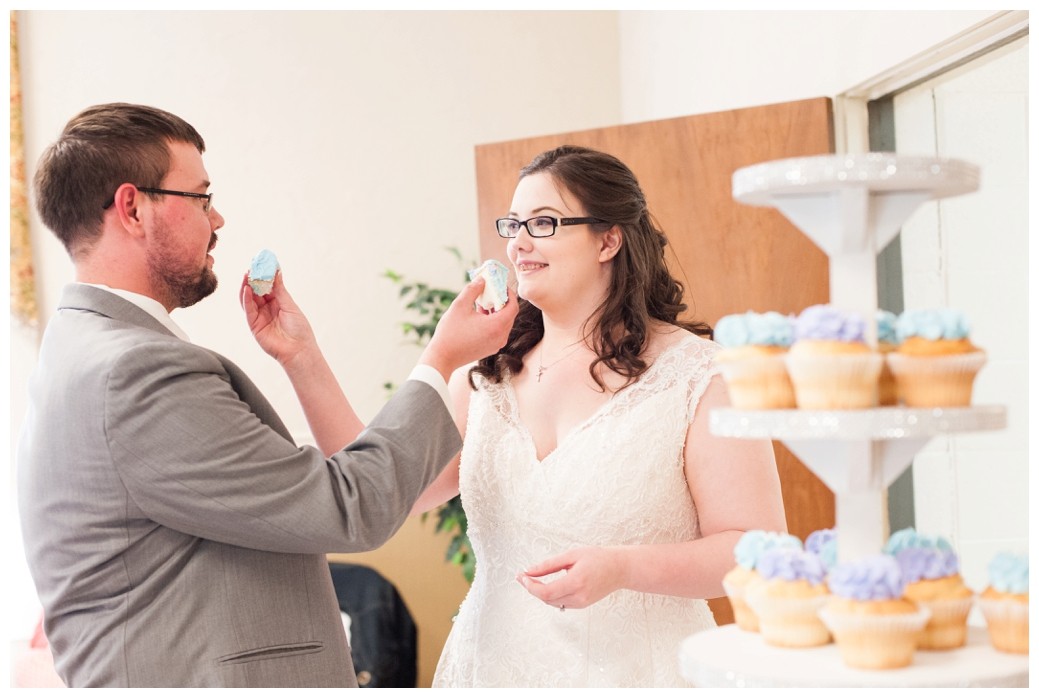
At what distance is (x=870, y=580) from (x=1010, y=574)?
0.17 metres

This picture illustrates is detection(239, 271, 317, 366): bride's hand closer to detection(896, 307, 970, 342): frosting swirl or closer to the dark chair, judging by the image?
detection(896, 307, 970, 342): frosting swirl

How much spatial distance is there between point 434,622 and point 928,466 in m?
2.38

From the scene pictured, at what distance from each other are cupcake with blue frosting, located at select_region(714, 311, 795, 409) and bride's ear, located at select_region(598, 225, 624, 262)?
36.1 inches

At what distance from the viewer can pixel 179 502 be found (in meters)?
1.41

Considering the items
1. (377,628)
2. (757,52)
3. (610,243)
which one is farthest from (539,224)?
(377,628)

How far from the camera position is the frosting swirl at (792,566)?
108 centimetres

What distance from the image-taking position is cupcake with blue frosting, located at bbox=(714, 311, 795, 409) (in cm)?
107

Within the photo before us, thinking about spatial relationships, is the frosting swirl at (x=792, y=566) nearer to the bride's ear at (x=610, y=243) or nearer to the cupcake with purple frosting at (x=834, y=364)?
the cupcake with purple frosting at (x=834, y=364)

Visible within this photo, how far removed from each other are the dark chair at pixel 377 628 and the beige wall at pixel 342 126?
11.5 inches

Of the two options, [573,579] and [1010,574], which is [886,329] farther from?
[573,579]

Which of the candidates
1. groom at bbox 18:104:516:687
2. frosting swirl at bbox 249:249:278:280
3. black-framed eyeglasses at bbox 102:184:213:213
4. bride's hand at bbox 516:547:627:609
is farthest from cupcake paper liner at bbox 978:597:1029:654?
frosting swirl at bbox 249:249:278:280

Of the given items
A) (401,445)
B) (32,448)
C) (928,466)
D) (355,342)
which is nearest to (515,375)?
(401,445)

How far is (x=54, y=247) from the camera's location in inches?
172

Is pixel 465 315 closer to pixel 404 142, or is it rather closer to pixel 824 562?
pixel 824 562
